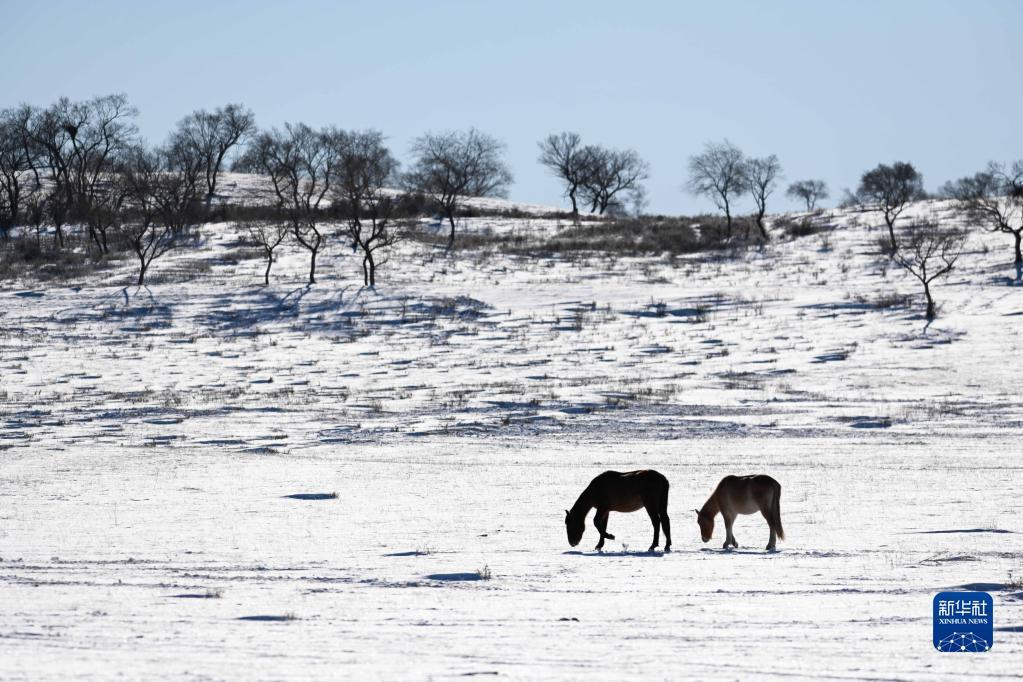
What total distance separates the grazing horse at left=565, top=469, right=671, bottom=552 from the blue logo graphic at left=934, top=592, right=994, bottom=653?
12.1ft

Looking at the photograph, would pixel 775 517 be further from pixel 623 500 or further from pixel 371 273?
pixel 371 273

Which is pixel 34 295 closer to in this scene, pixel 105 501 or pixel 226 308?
pixel 226 308

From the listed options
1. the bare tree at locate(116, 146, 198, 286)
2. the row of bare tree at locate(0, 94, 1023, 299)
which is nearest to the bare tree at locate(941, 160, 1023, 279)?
the row of bare tree at locate(0, 94, 1023, 299)

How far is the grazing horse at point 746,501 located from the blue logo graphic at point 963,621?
3.11 meters

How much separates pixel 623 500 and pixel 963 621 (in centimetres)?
477

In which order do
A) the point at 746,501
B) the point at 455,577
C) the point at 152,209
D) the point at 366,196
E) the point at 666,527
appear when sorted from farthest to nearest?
the point at 152,209 < the point at 366,196 < the point at 666,527 < the point at 746,501 < the point at 455,577

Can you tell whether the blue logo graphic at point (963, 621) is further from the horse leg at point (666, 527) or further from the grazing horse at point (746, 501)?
the horse leg at point (666, 527)

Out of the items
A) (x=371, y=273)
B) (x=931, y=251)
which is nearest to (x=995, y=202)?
(x=931, y=251)

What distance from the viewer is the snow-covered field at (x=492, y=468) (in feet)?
22.6

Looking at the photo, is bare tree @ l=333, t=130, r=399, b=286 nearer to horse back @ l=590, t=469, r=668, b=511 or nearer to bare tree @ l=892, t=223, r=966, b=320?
bare tree @ l=892, t=223, r=966, b=320

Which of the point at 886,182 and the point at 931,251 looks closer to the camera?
the point at 931,251

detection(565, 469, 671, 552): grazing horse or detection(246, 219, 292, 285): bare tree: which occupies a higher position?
detection(246, 219, 292, 285): bare tree

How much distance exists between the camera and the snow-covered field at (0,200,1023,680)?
22.6 ft

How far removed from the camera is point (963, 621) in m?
6.76
